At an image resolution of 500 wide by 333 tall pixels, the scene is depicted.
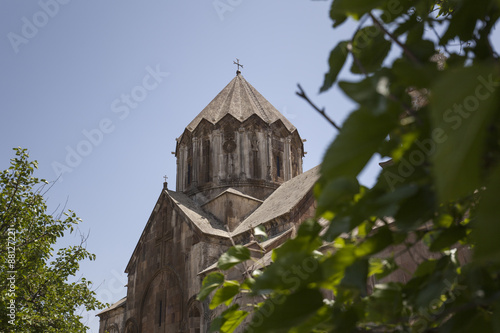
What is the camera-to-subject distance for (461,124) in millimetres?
588

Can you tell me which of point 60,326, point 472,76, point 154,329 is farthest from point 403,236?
point 154,329

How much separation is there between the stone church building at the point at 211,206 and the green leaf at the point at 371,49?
10.4 metres

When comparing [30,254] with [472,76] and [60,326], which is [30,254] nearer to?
[60,326]

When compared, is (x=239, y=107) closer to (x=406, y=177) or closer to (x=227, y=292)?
(x=227, y=292)

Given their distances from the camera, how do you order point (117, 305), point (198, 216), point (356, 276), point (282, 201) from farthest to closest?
point (117, 305) < point (198, 216) < point (282, 201) < point (356, 276)

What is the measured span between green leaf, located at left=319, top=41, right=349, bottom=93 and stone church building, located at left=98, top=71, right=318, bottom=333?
10.4 meters

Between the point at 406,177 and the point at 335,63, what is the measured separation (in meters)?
0.33

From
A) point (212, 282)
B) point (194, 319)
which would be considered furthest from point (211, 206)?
point (212, 282)

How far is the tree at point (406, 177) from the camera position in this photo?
59 cm

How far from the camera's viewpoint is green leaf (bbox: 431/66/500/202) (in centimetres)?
57

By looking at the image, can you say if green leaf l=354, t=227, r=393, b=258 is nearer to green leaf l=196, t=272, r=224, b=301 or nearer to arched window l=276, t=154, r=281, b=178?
green leaf l=196, t=272, r=224, b=301

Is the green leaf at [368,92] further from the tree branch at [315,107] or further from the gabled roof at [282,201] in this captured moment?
the gabled roof at [282,201]

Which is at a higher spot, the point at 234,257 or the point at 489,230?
the point at 234,257

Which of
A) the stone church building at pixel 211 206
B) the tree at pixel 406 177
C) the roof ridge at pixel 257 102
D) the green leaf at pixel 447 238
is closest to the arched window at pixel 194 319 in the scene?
the stone church building at pixel 211 206
